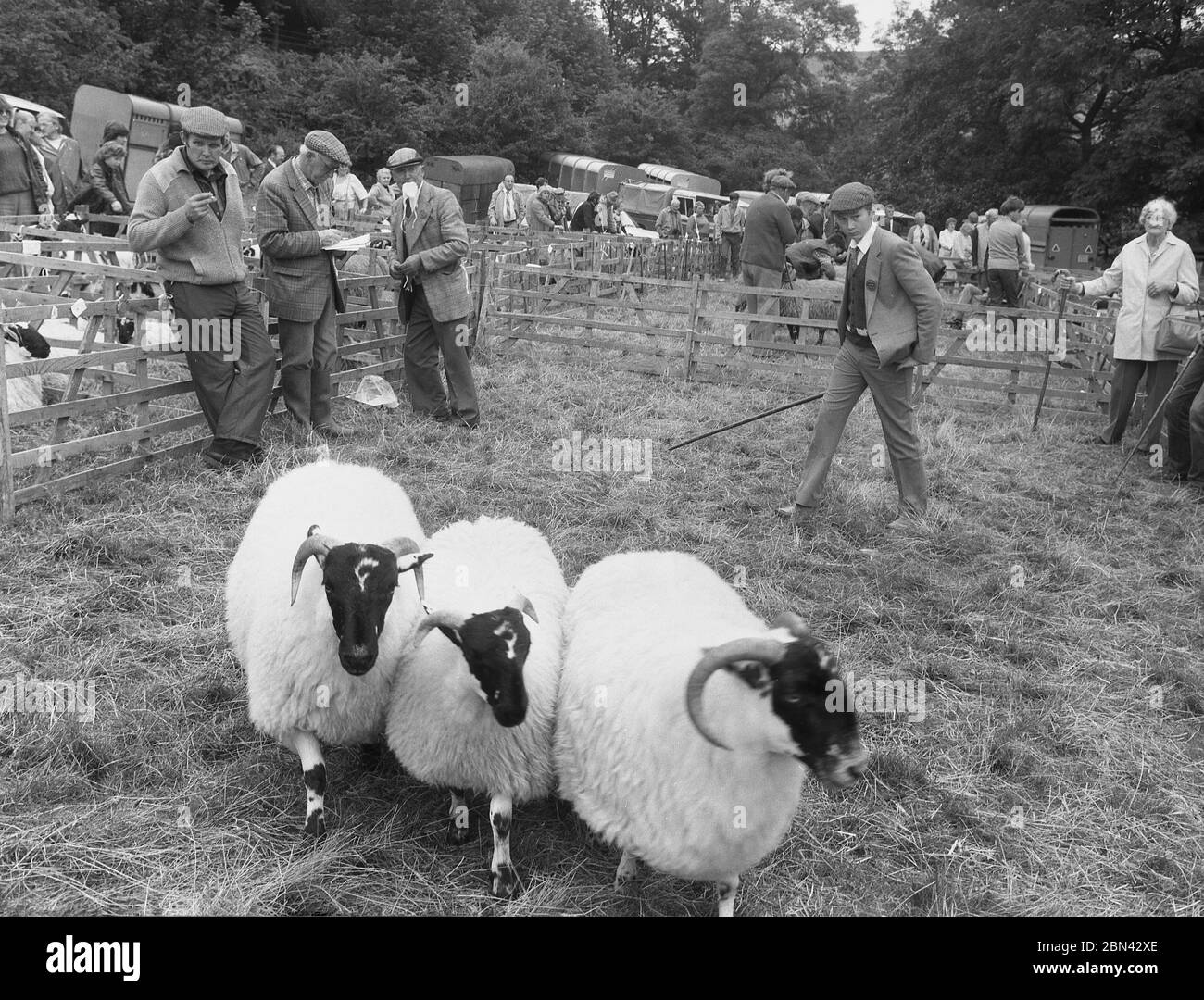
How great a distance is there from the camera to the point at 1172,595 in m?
5.43

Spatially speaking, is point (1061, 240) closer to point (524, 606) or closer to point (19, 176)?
point (19, 176)

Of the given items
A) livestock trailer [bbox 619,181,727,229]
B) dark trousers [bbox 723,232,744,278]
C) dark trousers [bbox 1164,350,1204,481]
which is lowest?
dark trousers [bbox 1164,350,1204,481]

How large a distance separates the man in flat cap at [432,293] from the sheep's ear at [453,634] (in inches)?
199

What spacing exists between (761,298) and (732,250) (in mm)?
12106

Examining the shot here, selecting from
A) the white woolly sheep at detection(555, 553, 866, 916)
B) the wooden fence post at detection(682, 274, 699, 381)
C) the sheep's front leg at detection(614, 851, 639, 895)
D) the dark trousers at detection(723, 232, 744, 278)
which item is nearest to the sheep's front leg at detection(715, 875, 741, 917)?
the white woolly sheep at detection(555, 553, 866, 916)

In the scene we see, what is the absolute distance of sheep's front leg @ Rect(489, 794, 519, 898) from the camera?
9.70ft

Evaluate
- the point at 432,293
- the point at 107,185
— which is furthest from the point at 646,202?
the point at 432,293

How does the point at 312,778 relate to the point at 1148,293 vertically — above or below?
below

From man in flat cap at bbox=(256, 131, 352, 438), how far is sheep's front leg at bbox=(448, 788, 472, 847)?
14.7 ft

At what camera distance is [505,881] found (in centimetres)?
297

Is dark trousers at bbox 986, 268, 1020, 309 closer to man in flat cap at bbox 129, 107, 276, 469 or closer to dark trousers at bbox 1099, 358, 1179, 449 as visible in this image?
dark trousers at bbox 1099, 358, 1179, 449

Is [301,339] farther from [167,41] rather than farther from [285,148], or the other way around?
[167,41]
